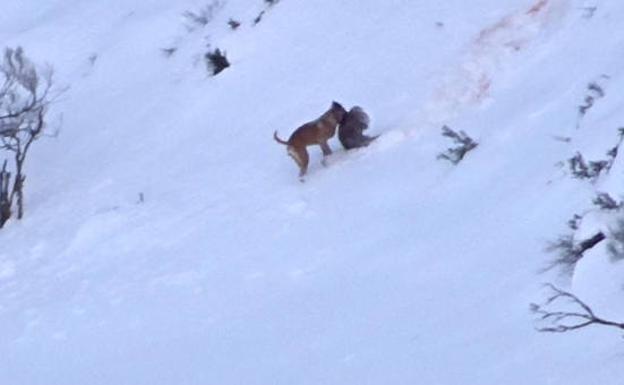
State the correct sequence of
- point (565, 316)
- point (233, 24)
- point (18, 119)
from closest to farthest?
point (565, 316), point (18, 119), point (233, 24)

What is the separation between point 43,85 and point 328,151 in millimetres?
5974

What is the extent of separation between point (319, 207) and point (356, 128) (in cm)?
100

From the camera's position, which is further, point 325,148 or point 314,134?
point 325,148

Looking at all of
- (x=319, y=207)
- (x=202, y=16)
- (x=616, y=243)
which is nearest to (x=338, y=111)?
(x=319, y=207)

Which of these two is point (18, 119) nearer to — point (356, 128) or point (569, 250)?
point (356, 128)

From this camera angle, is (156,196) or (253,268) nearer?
(253,268)

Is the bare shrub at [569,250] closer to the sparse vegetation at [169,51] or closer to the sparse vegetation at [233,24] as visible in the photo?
the sparse vegetation at [233,24]

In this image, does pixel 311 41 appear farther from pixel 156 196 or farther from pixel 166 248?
pixel 166 248

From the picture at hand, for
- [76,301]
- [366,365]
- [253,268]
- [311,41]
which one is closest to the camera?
[366,365]

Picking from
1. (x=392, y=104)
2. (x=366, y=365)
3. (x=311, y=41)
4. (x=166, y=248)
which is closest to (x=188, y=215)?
(x=166, y=248)

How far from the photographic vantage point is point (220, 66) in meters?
17.0

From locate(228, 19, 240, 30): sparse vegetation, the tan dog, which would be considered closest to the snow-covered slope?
locate(228, 19, 240, 30): sparse vegetation

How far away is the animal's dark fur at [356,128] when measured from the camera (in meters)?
13.7

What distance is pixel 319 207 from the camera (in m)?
13.0
